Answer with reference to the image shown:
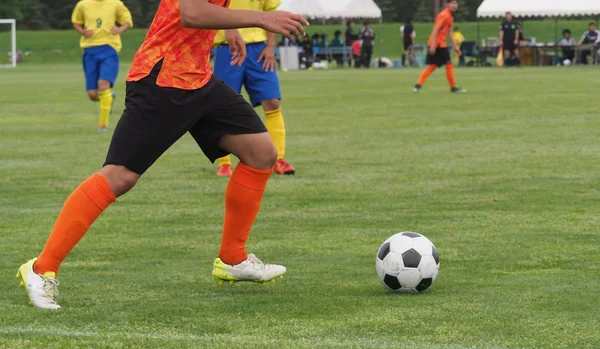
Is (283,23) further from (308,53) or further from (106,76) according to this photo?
(308,53)

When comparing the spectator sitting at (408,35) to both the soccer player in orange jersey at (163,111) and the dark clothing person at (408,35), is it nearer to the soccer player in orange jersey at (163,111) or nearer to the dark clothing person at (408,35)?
the dark clothing person at (408,35)

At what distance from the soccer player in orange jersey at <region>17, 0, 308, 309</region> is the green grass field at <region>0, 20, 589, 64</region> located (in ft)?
186

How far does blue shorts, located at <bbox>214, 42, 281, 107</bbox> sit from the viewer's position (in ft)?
35.0

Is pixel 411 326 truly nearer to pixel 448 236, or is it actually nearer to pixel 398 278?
pixel 398 278

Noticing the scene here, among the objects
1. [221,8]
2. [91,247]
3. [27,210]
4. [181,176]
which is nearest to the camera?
[221,8]

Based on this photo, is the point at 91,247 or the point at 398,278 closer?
the point at 398,278

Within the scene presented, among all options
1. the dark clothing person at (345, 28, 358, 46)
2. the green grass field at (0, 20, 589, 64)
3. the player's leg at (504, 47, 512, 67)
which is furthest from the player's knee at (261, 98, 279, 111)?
the green grass field at (0, 20, 589, 64)

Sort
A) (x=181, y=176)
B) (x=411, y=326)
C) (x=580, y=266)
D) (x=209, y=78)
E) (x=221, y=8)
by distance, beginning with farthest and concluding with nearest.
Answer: (x=181, y=176), (x=580, y=266), (x=209, y=78), (x=221, y=8), (x=411, y=326)

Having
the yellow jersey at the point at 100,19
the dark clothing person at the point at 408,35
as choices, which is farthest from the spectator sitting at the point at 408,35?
the yellow jersey at the point at 100,19

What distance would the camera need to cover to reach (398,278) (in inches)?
223

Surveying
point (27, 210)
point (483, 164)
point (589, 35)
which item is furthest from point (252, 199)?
point (589, 35)

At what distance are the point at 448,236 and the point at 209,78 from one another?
92.4 inches

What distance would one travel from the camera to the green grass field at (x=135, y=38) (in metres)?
64.2

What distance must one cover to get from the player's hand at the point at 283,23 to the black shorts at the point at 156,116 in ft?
1.63
